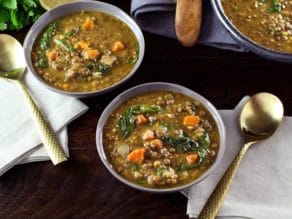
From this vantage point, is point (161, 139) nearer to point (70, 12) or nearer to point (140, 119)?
point (140, 119)

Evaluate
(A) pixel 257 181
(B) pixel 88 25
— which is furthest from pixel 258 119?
(B) pixel 88 25

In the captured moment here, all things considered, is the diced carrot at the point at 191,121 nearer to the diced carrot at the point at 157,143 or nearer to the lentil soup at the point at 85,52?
the diced carrot at the point at 157,143

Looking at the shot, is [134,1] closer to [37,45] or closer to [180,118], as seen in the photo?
[37,45]

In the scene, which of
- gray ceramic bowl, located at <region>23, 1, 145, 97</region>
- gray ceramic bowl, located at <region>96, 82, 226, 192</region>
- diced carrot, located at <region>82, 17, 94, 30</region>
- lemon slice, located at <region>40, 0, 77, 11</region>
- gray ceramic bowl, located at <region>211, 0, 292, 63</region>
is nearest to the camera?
gray ceramic bowl, located at <region>96, 82, 226, 192</region>

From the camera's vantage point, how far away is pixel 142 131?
6.95 feet

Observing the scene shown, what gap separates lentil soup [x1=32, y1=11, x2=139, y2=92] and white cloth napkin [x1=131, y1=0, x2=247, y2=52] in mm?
117

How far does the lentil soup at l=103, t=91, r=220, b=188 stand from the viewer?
201 centimetres

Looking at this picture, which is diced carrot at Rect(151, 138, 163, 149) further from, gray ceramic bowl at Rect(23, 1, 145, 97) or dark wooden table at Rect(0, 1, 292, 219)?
gray ceramic bowl at Rect(23, 1, 145, 97)

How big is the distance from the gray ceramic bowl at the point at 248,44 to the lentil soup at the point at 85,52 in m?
0.41

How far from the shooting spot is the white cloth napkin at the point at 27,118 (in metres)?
2.17

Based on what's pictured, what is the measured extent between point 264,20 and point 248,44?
0.82 feet

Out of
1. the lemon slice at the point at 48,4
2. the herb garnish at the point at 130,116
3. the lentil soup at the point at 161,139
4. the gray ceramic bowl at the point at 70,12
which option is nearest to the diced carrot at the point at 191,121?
the lentil soup at the point at 161,139

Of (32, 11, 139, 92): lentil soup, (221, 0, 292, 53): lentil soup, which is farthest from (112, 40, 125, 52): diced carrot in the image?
(221, 0, 292, 53): lentil soup

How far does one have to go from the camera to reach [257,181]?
209cm
